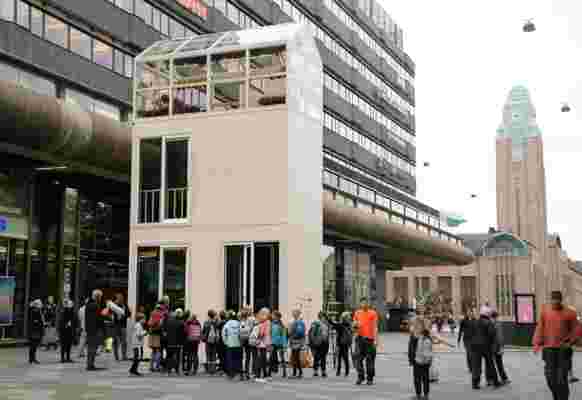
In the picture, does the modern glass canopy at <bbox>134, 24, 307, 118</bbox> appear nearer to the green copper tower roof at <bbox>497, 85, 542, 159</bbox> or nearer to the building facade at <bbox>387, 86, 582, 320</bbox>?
the building facade at <bbox>387, 86, 582, 320</bbox>

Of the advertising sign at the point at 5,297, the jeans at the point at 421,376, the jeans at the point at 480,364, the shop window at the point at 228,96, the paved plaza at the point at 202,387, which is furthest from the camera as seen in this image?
the advertising sign at the point at 5,297

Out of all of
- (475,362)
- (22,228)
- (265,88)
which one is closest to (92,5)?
(22,228)

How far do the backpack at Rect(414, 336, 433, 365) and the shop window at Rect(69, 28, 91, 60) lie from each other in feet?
66.6

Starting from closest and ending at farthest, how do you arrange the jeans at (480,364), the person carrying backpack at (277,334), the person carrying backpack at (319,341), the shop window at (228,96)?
the jeans at (480,364) < the person carrying backpack at (277,334) < the person carrying backpack at (319,341) < the shop window at (228,96)

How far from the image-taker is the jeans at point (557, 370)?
11773mm

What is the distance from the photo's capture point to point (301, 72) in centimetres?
2272

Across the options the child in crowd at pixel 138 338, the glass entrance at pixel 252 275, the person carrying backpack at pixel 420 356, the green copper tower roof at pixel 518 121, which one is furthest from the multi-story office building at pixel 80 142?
the green copper tower roof at pixel 518 121

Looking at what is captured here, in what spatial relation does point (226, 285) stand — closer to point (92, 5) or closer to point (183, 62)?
point (183, 62)

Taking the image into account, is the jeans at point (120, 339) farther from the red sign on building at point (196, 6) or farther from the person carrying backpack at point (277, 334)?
the red sign on building at point (196, 6)

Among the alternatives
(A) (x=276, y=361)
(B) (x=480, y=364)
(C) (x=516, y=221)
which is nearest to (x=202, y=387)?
(A) (x=276, y=361)

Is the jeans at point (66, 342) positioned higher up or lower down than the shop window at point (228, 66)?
lower down

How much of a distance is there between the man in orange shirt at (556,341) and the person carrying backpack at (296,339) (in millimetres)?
7759

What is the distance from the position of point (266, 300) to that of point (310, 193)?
3.33 meters

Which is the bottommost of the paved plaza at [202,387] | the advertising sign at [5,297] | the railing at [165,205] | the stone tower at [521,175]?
the paved plaza at [202,387]
